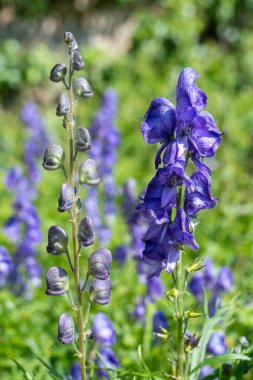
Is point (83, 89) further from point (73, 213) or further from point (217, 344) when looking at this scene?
point (217, 344)

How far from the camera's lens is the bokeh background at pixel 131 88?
581 cm

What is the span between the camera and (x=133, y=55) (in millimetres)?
14414

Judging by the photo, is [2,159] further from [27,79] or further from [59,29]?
[59,29]

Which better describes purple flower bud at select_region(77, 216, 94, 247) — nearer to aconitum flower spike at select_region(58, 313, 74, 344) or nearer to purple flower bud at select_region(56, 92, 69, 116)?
aconitum flower spike at select_region(58, 313, 74, 344)

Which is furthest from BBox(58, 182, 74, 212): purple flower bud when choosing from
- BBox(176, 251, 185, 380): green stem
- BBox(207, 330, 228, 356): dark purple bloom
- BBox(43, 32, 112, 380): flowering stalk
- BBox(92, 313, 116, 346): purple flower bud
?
BBox(207, 330, 228, 356): dark purple bloom

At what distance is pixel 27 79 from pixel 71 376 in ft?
34.1

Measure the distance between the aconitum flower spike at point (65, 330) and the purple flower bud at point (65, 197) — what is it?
42cm

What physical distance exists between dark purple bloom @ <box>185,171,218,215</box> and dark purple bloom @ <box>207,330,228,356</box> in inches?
52.6

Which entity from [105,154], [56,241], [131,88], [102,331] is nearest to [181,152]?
[56,241]

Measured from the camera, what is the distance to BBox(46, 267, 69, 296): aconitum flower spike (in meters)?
2.64

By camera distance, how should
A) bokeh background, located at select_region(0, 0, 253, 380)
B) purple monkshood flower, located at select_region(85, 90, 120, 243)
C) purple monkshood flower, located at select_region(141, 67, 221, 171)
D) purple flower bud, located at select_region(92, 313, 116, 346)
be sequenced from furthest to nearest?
purple monkshood flower, located at select_region(85, 90, 120, 243) → bokeh background, located at select_region(0, 0, 253, 380) → purple flower bud, located at select_region(92, 313, 116, 346) → purple monkshood flower, located at select_region(141, 67, 221, 171)

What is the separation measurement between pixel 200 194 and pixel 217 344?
1388 mm

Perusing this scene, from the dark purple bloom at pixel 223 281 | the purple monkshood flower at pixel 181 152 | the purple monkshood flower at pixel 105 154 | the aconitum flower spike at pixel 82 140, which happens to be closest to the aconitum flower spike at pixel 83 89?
the aconitum flower spike at pixel 82 140

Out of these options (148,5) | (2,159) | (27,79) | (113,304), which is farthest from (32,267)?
(148,5)
